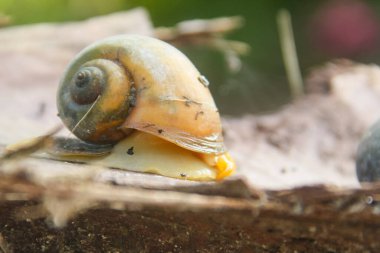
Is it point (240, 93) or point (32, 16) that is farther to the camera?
point (32, 16)

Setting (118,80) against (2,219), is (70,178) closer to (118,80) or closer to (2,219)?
(2,219)

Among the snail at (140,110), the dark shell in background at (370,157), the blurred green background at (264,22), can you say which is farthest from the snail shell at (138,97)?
the blurred green background at (264,22)

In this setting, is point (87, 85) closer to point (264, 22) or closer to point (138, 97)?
point (138, 97)

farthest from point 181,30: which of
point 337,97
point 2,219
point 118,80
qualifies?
point 2,219

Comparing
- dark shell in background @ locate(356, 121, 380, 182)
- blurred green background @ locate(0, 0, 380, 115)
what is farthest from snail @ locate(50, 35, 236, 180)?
blurred green background @ locate(0, 0, 380, 115)

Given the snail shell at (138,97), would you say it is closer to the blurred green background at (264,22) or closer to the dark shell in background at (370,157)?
the dark shell in background at (370,157)

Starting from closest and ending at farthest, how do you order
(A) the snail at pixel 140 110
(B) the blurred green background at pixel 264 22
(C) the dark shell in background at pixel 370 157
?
(C) the dark shell in background at pixel 370 157 → (A) the snail at pixel 140 110 → (B) the blurred green background at pixel 264 22

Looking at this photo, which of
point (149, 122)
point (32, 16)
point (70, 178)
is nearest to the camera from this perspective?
point (70, 178)
